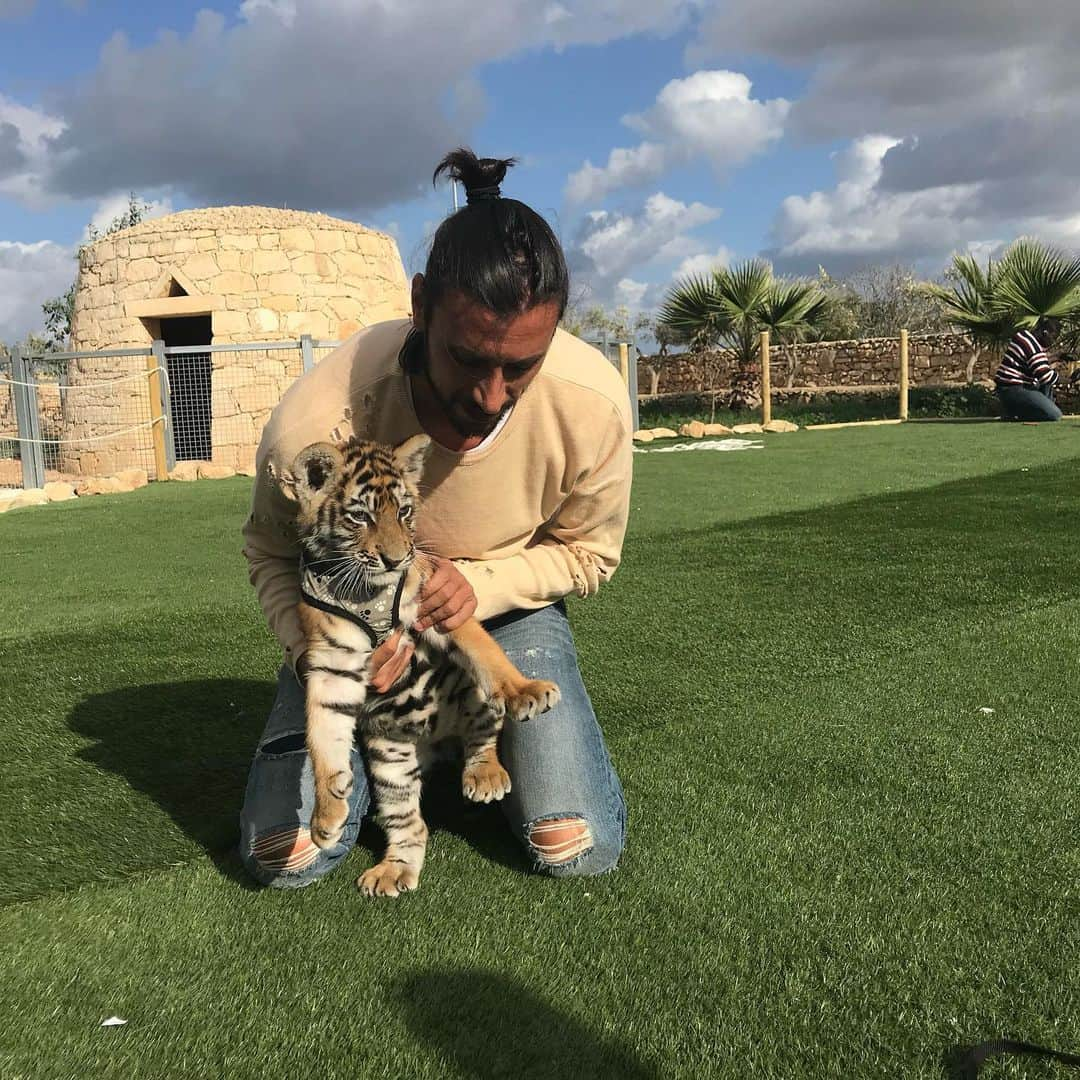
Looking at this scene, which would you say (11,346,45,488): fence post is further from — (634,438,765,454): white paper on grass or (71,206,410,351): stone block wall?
(634,438,765,454): white paper on grass

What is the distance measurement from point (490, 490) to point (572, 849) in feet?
3.64

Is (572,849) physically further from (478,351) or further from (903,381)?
(903,381)

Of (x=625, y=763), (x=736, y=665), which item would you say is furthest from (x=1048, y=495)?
(x=625, y=763)

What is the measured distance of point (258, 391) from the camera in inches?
719

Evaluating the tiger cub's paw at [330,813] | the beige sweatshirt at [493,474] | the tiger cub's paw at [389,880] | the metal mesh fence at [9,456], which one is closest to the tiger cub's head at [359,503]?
the beige sweatshirt at [493,474]

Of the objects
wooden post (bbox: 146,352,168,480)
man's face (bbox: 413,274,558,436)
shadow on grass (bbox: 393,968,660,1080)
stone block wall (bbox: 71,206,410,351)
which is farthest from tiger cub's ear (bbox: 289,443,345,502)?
stone block wall (bbox: 71,206,410,351)

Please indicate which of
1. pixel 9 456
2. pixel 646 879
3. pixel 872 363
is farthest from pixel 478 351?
pixel 872 363

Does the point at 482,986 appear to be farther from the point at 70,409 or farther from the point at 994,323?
the point at 994,323

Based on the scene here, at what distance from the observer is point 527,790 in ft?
9.91

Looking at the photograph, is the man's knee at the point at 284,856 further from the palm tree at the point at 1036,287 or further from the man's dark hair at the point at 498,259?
the palm tree at the point at 1036,287

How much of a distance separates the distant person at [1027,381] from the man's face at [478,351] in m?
18.9

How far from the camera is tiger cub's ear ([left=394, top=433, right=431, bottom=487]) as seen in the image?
273 cm

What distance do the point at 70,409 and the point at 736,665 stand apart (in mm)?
18488

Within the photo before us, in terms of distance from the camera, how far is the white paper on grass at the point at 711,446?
17844 millimetres
